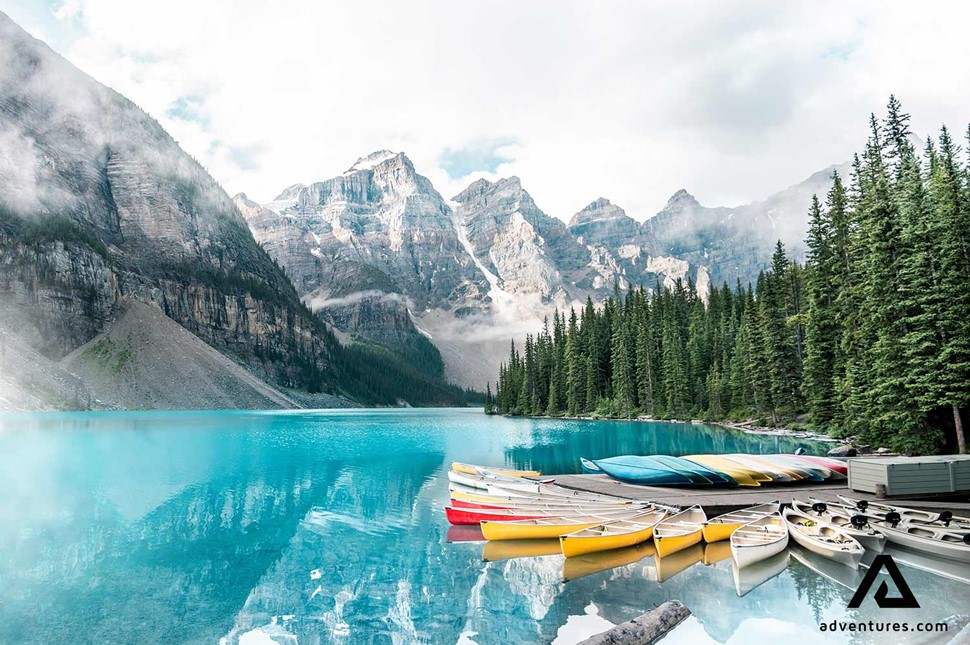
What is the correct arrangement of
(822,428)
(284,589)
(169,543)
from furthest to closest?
1. (822,428)
2. (169,543)
3. (284,589)

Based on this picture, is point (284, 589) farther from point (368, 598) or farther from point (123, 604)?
point (123, 604)

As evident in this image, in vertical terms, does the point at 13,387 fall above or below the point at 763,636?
above

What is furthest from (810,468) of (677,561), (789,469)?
(677,561)

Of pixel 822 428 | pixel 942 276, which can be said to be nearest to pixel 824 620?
pixel 942 276

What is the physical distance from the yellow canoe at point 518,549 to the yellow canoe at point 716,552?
447cm

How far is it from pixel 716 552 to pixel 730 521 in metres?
2.27

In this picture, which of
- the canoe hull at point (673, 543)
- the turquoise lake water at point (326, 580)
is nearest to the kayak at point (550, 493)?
the turquoise lake water at point (326, 580)

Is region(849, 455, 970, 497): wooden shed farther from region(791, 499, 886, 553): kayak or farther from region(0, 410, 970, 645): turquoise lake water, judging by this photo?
region(0, 410, 970, 645): turquoise lake water

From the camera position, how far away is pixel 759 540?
16.9 m

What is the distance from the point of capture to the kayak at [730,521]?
18.5 m

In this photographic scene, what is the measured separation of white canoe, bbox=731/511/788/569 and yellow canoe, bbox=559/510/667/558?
8.93ft

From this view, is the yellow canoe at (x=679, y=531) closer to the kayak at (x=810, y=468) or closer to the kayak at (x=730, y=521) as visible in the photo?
the kayak at (x=730, y=521)

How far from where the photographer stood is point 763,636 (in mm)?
11875

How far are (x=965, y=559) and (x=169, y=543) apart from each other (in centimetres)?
2458
